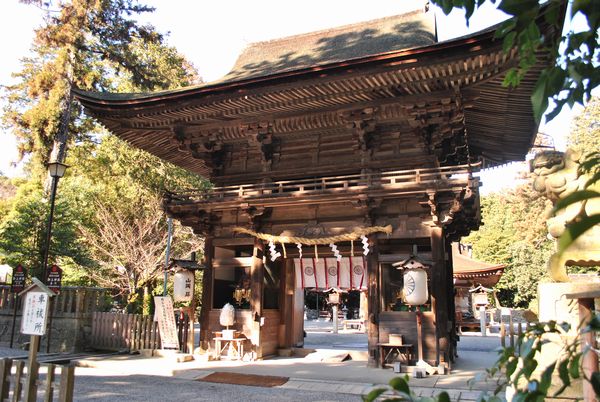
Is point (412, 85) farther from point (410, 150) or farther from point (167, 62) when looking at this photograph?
point (167, 62)

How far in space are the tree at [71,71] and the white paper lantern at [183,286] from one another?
41.8 ft

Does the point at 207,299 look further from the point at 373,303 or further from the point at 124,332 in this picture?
the point at 373,303

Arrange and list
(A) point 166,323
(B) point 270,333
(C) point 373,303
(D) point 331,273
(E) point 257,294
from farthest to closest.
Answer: (B) point 270,333 < (D) point 331,273 < (A) point 166,323 < (E) point 257,294 < (C) point 373,303

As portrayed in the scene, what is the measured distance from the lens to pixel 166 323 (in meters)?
11.7

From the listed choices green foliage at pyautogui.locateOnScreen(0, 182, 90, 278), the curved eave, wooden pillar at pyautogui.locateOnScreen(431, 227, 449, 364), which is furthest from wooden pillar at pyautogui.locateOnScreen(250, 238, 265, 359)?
green foliage at pyautogui.locateOnScreen(0, 182, 90, 278)

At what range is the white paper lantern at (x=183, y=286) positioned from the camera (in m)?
11.9

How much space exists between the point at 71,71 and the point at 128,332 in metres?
14.8

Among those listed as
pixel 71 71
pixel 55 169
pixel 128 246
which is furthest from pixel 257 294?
pixel 71 71

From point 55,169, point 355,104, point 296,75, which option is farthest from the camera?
point 55,169

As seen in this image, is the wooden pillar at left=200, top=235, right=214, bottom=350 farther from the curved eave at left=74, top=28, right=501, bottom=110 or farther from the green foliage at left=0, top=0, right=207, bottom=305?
the green foliage at left=0, top=0, right=207, bottom=305

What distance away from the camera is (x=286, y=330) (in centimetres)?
1271

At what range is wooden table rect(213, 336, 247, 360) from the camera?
11234mm

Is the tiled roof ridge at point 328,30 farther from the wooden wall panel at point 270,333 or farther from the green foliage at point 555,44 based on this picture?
the green foliage at point 555,44

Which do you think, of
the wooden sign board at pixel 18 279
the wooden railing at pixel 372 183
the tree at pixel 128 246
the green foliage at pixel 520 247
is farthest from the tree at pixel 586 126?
the wooden sign board at pixel 18 279
